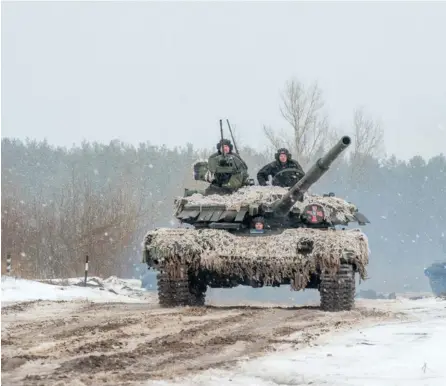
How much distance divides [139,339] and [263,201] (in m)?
5.43

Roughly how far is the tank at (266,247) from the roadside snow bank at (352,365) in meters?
3.31

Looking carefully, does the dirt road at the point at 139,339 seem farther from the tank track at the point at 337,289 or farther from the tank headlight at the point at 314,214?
the tank headlight at the point at 314,214

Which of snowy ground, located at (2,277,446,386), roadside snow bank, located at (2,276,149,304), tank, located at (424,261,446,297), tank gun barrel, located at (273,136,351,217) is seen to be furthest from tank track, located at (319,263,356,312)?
tank, located at (424,261,446,297)

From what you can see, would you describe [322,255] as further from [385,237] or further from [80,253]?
[385,237]

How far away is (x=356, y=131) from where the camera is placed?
42719mm

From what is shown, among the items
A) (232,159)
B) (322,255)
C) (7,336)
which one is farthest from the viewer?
(232,159)

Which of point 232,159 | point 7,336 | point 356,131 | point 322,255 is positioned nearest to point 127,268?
point 356,131

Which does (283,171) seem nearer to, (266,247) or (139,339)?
(266,247)

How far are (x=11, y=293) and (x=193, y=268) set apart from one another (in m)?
4.90

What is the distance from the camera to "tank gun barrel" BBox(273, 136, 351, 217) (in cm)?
1082

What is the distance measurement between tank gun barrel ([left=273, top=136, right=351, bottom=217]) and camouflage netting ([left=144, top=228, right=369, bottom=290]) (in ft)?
1.39

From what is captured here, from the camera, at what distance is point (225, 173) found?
1368 cm

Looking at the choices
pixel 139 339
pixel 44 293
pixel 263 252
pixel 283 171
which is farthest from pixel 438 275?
pixel 139 339

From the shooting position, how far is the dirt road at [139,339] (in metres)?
5.62
